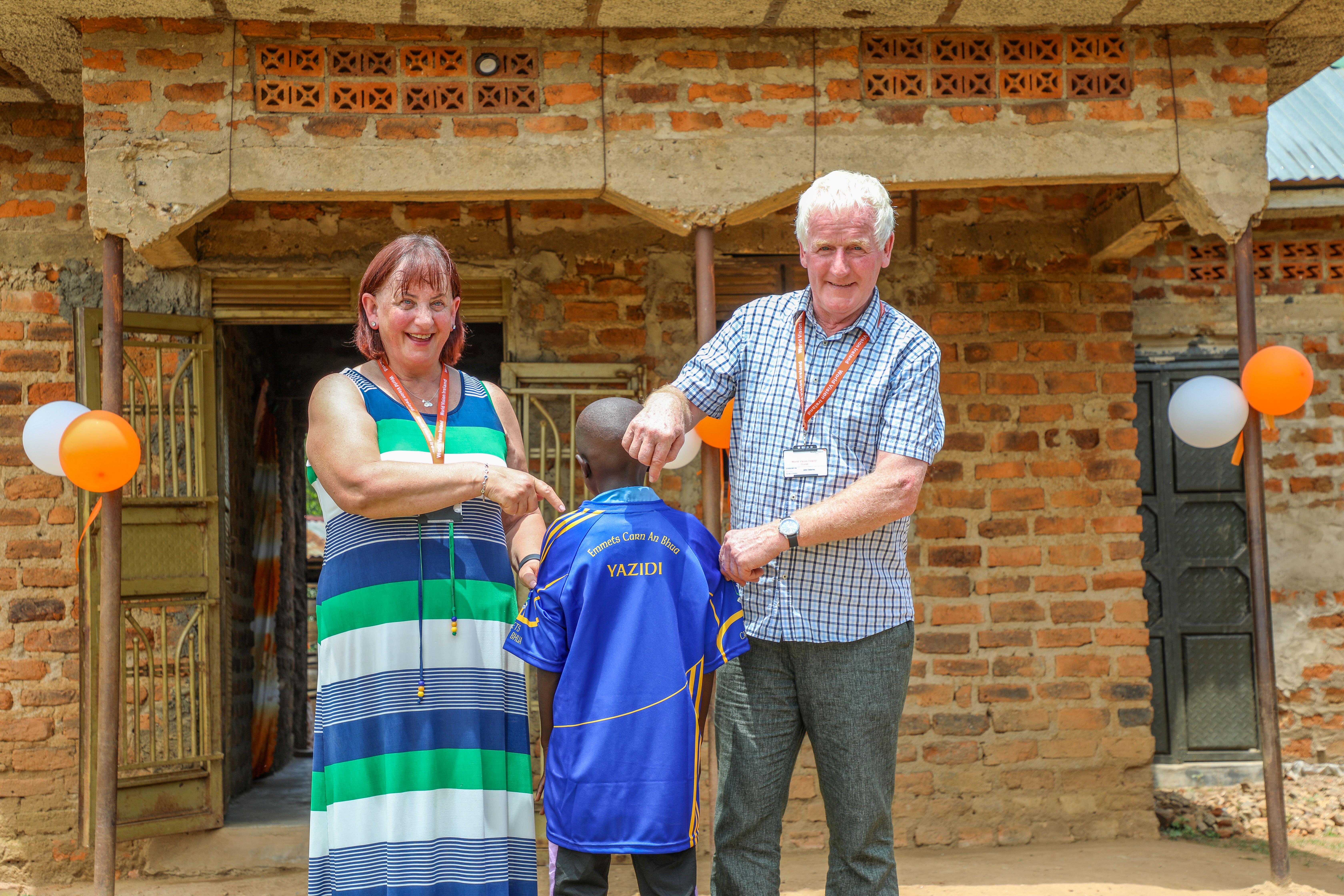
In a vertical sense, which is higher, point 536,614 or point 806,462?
point 806,462

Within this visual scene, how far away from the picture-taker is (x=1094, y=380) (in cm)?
558

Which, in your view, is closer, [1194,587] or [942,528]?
[942,528]

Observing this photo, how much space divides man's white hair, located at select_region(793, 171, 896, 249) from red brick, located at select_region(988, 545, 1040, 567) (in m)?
3.25

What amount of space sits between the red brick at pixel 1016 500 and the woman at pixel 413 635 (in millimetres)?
3446

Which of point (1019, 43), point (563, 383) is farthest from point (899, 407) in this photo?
point (563, 383)

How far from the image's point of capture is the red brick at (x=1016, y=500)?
216 inches

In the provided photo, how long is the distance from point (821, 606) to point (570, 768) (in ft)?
2.13

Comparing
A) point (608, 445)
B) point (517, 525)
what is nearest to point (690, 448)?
point (517, 525)

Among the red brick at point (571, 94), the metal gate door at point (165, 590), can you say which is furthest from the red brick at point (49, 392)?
the red brick at point (571, 94)

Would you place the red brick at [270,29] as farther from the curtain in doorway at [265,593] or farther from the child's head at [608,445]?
the curtain in doorway at [265,593]

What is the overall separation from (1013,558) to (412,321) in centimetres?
378

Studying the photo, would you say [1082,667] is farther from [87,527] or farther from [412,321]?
[87,527]

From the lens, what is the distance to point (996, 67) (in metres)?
4.43

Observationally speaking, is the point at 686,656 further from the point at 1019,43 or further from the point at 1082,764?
the point at 1082,764
